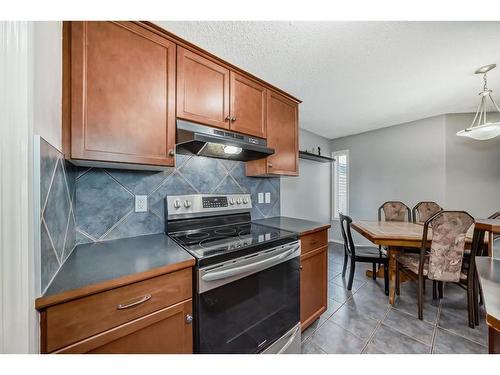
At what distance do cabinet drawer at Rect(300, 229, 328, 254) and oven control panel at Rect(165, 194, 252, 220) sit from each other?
0.63 meters

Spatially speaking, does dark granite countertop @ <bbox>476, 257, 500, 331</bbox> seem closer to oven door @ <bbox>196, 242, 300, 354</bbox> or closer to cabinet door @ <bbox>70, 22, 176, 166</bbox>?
oven door @ <bbox>196, 242, 300, 354</bbox>

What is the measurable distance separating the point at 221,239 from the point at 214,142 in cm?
65

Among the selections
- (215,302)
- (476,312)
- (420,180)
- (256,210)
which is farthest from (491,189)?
(215,302)

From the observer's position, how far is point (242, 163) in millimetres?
2002

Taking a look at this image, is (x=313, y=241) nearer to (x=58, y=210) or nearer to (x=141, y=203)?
(x=141, y=203)

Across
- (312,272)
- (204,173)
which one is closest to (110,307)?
(204,173)

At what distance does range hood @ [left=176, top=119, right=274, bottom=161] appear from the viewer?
4.14ft

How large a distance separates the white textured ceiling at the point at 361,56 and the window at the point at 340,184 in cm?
174

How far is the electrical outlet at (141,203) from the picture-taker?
1.37 meters

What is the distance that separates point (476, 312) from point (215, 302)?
236cm

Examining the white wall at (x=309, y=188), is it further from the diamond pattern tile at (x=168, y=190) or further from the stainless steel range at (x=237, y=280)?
the diamond pattern tile at (x=168, y=190)

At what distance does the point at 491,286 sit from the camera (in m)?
0.75

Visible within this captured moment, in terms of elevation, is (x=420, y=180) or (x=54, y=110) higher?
(x=54, y=110)
